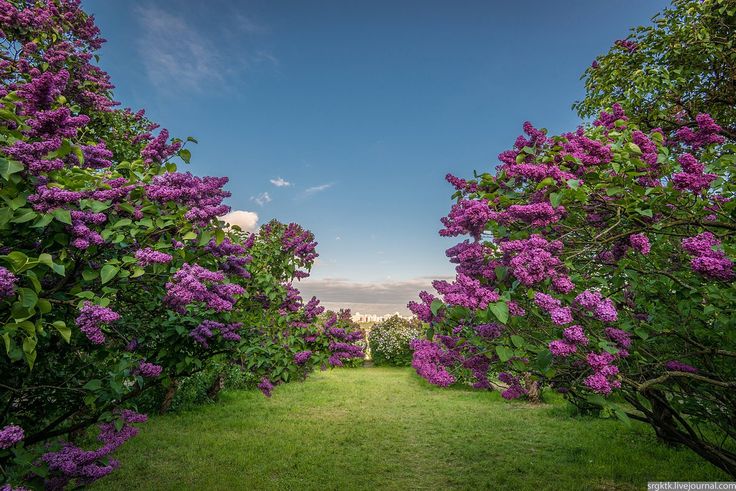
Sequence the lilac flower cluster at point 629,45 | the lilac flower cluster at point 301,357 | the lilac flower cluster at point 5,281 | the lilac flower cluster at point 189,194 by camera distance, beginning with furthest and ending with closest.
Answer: the lilac flower cluster at point 629,45 → the lilac flower cluster at point 301,357 → the lilac flower cluster at point 189,194 → the lilac flower cluster at point 5,281

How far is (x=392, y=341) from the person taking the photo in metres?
22.7

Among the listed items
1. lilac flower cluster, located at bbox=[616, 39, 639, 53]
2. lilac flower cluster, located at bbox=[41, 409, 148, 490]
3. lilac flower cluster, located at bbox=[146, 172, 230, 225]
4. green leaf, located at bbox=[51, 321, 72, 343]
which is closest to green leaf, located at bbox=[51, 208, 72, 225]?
green leaf, located at bbox=[51, 321, 72, 343]

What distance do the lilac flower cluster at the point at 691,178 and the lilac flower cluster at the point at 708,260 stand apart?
37 centimetres

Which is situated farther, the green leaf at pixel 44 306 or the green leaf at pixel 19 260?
the green leaf at pixel 44 306

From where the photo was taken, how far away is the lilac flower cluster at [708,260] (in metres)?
2.17

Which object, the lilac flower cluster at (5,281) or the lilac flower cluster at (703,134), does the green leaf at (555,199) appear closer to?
the lilac flower cluster at (703,134)

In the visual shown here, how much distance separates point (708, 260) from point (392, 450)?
6.40 metres

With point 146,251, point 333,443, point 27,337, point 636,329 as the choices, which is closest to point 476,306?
point 636,329

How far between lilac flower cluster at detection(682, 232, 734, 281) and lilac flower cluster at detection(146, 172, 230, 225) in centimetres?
307

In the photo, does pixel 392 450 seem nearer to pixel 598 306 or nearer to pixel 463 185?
pixel 463 185

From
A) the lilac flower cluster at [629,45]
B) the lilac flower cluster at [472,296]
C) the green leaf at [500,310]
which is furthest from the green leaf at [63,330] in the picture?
the lilac flower cluster at [629,45]

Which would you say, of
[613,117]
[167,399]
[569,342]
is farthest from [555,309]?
[167,399]

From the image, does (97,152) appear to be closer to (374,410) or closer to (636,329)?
(636,329)

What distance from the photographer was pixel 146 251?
96.5 inches
